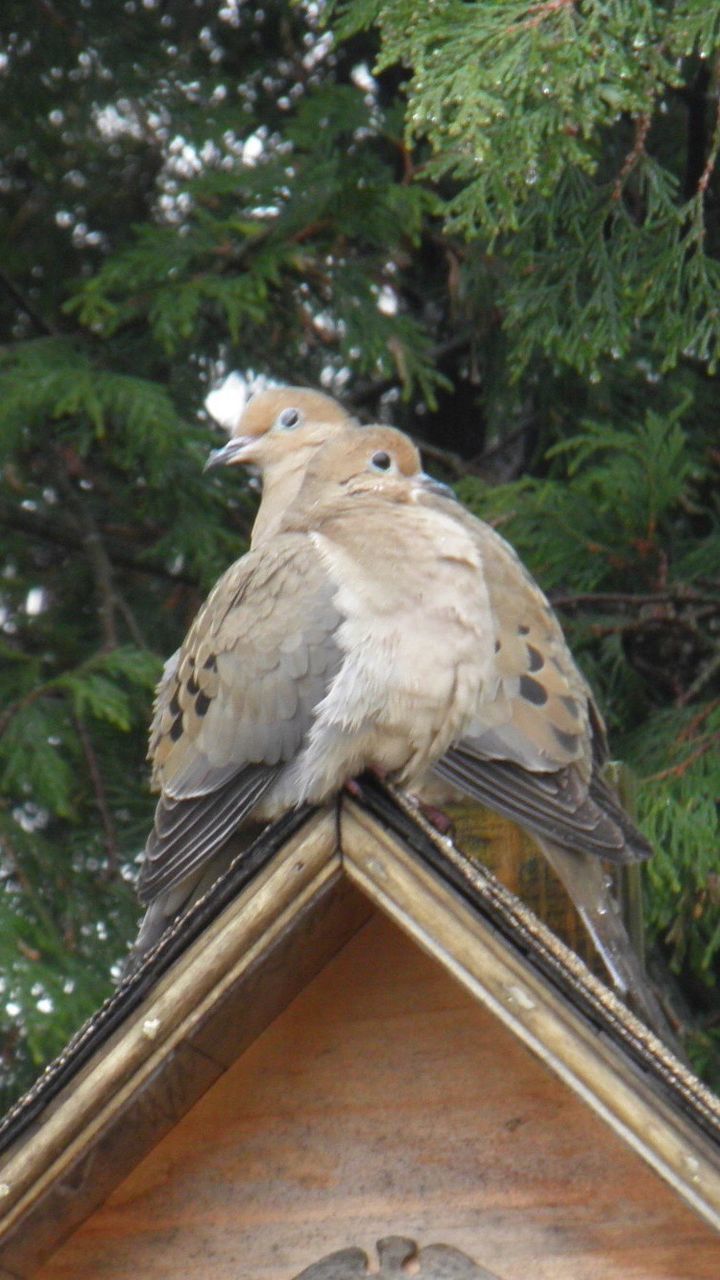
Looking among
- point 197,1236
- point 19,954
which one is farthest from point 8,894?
point 197,1236

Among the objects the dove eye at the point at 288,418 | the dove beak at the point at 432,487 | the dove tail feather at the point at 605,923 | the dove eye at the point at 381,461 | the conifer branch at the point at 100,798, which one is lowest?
the conifer branch at the point at 100,798

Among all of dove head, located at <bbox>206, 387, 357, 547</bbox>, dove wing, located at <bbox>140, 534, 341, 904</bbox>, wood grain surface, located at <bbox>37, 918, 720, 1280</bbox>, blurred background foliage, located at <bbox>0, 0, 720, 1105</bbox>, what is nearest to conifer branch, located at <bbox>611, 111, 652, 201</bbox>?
blurred background foliage, located at <bbox>0, 0, 720, 1105</bbox>

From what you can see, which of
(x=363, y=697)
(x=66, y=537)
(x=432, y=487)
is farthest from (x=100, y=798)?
(x=363, y=697)

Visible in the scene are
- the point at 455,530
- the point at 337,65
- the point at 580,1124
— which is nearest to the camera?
the point at 580,1124

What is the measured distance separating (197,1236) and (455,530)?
0.91 meters

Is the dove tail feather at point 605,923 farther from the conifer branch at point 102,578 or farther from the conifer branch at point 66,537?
the conifer branch at point 66,537

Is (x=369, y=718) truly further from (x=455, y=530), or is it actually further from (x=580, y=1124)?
(x=580, y=1124)

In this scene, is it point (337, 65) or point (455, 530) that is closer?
point (455, 530)

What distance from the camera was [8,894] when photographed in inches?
163

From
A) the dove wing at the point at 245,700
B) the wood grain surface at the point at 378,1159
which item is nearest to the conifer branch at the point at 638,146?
the dove wing at the point at 245,700

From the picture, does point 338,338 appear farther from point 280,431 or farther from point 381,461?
point 381,461

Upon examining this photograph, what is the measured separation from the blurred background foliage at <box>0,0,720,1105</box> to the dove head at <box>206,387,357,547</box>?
0.16 meters

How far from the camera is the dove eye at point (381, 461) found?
2.72 metres

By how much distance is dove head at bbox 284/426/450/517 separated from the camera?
2.64 m
